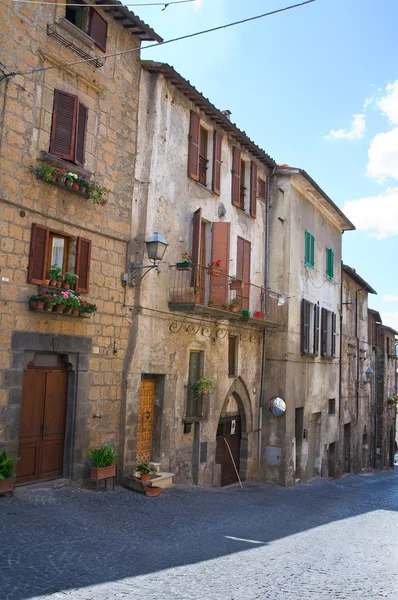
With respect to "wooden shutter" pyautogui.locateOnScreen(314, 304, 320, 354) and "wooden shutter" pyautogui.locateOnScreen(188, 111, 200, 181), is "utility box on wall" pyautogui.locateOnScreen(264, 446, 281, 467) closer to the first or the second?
"wooden shutter" pyautogui.locateOnScreen(314, 304, 320, 354)

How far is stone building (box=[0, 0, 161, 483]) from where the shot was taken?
391 inches

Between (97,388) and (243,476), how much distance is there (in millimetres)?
7910

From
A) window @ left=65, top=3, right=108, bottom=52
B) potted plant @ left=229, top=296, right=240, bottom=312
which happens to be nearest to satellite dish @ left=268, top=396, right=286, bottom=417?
potted plant @ left=229, top=296, right=240, bottom=312

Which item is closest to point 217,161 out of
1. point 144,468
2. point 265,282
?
point 265,282

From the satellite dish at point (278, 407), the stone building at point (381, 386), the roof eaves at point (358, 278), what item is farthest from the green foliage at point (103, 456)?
the stone building at point (381, 386)

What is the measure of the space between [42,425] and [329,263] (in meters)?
16.5

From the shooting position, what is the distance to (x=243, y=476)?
1797 cm

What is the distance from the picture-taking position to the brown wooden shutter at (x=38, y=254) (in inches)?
402

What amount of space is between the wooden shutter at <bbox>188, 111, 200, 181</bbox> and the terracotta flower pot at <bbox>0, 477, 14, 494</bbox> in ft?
28.1

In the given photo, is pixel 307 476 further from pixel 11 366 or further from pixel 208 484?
pixel 11 366

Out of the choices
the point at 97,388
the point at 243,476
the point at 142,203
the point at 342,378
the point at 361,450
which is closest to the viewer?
the point at 97,388

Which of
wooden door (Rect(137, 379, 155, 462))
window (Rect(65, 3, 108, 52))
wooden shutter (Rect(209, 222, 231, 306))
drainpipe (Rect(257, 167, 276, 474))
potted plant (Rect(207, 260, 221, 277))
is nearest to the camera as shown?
window (Rect(65, 3, 108, 52))

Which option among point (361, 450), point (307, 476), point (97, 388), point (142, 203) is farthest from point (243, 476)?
point (361, 450)

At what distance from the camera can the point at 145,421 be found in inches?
528
